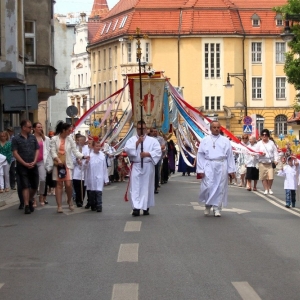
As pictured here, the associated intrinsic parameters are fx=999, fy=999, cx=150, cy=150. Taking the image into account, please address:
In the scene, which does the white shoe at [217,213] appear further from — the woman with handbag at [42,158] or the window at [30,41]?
the window at [30,41]

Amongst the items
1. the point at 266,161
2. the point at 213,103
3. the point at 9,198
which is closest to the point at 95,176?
the point at 9,198

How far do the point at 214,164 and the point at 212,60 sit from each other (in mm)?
77166

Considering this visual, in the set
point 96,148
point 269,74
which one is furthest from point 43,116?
point 96,148

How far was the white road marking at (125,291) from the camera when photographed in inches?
370

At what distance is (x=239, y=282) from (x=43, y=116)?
231 feet

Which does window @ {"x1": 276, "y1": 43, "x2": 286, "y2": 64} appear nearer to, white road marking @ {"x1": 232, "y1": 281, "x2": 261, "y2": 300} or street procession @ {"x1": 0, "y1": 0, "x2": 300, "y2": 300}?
street procession @ {"x1": 0, "y1": 0, "x2": 300, "y2": 300}

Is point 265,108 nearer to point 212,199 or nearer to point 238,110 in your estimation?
point 238,110

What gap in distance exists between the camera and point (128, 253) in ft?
41.3

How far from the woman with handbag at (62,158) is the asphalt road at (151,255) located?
55 cm

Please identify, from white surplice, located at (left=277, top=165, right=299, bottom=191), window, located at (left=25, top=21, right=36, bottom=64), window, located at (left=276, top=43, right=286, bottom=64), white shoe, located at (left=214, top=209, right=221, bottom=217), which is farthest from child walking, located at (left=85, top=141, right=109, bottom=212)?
window, located at (left=276, top=43, right=286, bottom=64)

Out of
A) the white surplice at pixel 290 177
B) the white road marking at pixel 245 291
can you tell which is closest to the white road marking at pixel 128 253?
the white road marking at pixel 245 291

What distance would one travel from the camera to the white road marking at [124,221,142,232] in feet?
51.5

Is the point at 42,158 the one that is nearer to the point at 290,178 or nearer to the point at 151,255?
the point at 290,178

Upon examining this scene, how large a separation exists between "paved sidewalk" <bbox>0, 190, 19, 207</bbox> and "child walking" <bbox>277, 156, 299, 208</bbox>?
20.6 ft
